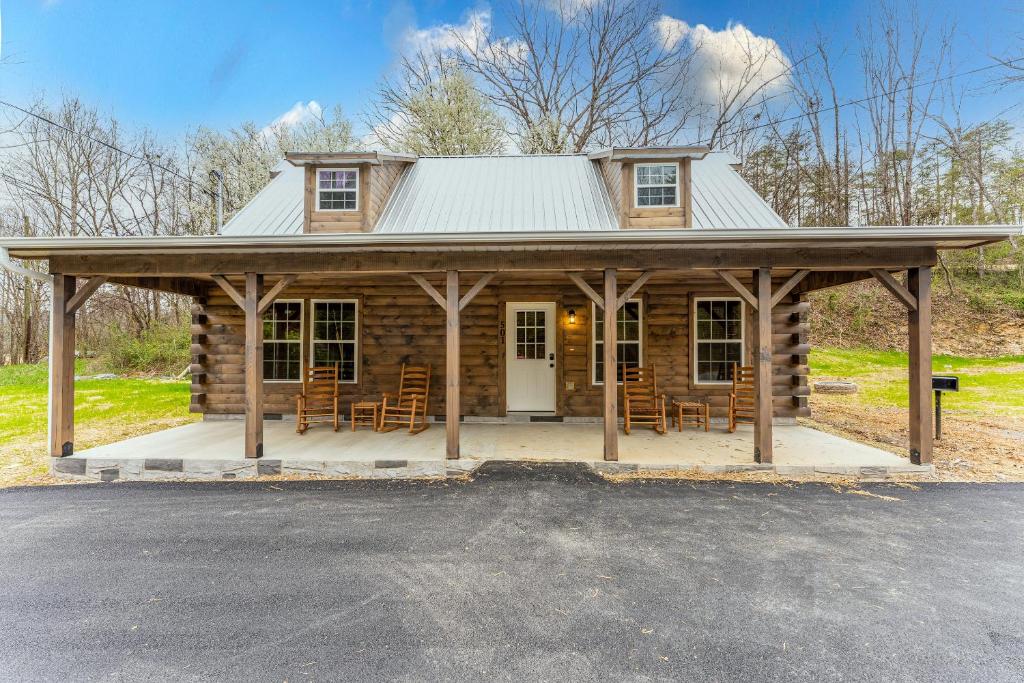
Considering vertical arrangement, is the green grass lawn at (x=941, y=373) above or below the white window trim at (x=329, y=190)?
below

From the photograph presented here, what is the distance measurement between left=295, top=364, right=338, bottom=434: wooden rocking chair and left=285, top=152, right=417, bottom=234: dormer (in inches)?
90.4

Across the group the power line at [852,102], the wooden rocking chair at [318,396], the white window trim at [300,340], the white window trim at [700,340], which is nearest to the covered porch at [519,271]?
the wooden rocking chair at [318,396]

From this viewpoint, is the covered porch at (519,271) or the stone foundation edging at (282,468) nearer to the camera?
the covered porch at (519,271)

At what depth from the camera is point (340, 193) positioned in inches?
297

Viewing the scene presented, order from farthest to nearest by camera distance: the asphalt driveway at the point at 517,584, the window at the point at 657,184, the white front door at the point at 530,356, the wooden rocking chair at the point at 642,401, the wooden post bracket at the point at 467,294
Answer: the white front door at the point at 530,356
the window at the point at 657,184
the wooden rocking chair at the point at 642,401
the wooden post bracket at the point at 467,294
the asphalt driveway at the point at 517,584

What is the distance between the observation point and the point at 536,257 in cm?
507

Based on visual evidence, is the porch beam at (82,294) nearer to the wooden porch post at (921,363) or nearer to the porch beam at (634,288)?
the porch beam at (634,288)

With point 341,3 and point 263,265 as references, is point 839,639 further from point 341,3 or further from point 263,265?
point 341,3

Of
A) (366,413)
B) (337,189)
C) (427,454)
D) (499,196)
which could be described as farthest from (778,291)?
(337,189)

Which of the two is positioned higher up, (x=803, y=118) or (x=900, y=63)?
(x=900, y=63)

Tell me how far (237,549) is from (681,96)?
17161 millimetres

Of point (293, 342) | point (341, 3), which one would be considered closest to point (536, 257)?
point (293, 342)

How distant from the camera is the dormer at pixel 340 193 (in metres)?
7.33

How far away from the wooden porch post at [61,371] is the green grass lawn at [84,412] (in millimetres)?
429
